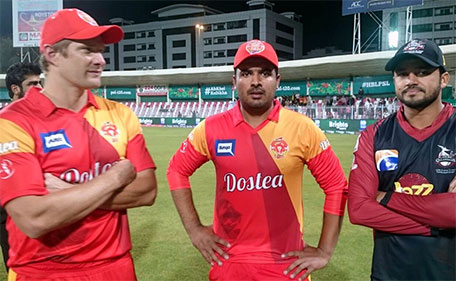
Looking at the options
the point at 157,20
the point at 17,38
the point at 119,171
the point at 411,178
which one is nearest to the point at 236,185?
the point at 119,171

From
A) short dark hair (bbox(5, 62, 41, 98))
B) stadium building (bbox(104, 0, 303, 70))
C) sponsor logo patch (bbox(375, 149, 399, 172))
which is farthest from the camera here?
stadium building (bbox(104, 0, 303, 70))

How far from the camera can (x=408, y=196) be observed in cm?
284

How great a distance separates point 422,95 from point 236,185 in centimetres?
154

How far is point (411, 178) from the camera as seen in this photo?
9.67ft

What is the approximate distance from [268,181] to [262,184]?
0.05 m

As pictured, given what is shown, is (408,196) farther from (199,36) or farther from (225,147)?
(199,36)

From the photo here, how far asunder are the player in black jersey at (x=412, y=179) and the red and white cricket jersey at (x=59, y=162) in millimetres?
1816

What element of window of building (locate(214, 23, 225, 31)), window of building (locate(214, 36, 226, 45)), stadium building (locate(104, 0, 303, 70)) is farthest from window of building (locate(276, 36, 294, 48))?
window of building (locate(214, 23, 225, 31))

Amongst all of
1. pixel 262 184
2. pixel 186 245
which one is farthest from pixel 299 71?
pixel 262 184

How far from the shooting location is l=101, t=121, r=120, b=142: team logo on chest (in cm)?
265

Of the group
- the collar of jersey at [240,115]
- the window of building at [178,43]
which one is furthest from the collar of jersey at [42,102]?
the window of building at [178,43]

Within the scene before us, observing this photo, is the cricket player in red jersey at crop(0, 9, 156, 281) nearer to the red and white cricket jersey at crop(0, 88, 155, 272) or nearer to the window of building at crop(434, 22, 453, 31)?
the red and white cricket jersey at crop(0, 88, 155, 272)

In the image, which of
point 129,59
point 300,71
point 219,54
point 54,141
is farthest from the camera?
point 129,59

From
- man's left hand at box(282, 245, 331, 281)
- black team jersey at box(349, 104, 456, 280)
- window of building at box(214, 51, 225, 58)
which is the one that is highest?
window of building at box(214, 51, 225, 58)
